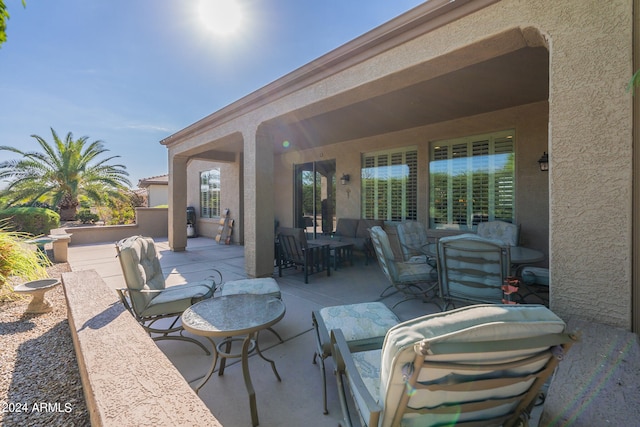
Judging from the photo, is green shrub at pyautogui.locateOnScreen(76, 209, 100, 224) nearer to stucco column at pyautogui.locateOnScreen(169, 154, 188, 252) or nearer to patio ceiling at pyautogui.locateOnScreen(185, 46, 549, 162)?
stucco column at pyautogui.locateOnScreen(169, 154, 188, 252)

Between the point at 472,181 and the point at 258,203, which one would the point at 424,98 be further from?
the point at 258,203

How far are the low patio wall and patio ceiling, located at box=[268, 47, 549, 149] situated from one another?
752 cm

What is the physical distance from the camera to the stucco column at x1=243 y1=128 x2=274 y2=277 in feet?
17.7

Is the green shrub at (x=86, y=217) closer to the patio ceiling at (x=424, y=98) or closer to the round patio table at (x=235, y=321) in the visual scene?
the patio ceiling at (x=424, y=98)

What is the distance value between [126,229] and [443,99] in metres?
11.9

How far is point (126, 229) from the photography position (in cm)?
1080

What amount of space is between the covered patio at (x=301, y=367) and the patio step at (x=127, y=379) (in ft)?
0.78

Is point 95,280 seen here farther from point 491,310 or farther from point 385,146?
point 385,146

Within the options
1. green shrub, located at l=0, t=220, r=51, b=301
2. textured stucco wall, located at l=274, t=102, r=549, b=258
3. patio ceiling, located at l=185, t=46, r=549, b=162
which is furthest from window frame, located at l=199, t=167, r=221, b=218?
green shrub, located at l=0, t=220, r=51, b=301

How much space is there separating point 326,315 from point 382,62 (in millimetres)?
3036

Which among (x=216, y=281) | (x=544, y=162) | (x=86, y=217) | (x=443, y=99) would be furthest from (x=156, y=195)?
(x=544, y=162)

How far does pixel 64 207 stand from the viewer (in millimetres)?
12195

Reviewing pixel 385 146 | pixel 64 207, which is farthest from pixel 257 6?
pixel 64 207

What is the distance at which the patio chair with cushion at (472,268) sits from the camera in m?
2.87
